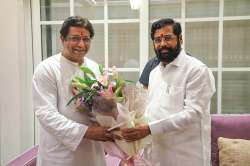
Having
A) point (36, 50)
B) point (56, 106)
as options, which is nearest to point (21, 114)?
point (36, 50)

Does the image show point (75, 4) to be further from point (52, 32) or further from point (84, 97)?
point (84, 97)

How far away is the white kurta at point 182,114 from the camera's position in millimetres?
1443

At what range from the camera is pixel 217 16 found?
2.37 m

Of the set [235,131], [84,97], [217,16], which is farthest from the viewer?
[217,16]

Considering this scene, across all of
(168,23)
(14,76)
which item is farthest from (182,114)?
(14,76)

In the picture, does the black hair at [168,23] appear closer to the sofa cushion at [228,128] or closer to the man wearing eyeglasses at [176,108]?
the man wearing eyeglasses at [176,108]

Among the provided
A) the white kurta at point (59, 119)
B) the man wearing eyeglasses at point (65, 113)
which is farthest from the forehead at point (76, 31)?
the white kurta at point (59, 119)

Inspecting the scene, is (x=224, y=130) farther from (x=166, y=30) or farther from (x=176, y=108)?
(x=166, y=30)

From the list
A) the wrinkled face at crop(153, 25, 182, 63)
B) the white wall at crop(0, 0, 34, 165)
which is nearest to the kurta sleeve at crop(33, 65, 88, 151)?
the wrinkled face at crop(153, 25, 182, 63)

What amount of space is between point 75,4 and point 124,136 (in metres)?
1.58

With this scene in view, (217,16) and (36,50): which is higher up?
(217,16)

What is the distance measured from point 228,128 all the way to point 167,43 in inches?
38.9

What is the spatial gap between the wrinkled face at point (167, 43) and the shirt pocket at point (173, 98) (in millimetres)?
177

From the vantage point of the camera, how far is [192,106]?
4.75ft
